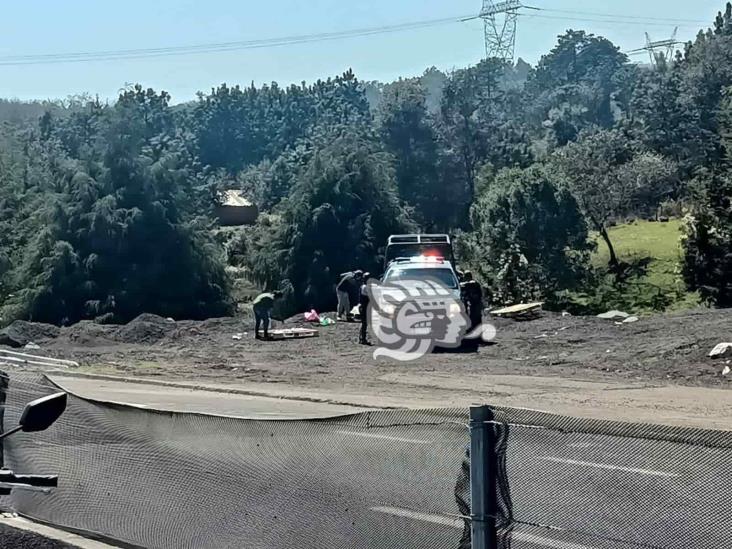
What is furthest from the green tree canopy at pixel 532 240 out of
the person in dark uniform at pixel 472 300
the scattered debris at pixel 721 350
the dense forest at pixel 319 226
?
the scattered debris at pixel 721 350

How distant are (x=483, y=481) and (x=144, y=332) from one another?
2928cm

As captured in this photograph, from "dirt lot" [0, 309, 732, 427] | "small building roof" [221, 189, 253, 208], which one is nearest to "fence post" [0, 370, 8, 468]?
"dirt lot" [0, 309, 732, 427]

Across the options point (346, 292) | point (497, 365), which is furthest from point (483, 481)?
point (346, 292)

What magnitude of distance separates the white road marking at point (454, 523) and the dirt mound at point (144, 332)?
27692 millimetres

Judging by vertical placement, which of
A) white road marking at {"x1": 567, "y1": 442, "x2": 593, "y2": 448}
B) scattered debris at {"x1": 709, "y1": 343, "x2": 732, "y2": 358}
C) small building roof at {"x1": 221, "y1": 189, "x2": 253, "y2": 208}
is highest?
small building roof at {"x1": 221, "y1": 189, "x2": 253, "y2": 208}

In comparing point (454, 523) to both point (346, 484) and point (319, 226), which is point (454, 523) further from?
point (319, 226)

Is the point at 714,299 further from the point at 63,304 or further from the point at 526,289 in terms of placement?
the point at 63,304

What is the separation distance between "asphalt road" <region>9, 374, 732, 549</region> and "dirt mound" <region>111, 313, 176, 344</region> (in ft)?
79.7

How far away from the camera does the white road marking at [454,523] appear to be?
4574mm

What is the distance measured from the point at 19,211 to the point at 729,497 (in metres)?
59.2

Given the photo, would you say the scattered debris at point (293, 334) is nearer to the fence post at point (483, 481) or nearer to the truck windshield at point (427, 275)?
the truck windshield at point (427, 275)

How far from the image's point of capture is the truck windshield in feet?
89.5

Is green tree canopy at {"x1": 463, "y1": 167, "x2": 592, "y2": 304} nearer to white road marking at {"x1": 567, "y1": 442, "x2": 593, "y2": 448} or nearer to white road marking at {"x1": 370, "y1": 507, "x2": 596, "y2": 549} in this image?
white road marking at {"x1": 370, "y1": 507, "x2": 596, "y2": 549}

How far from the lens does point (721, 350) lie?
20766 mm
